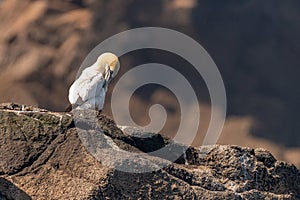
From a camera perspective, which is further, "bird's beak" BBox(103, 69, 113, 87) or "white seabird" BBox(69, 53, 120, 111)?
"bird's beak" BBox(103, 69, 113, 87)

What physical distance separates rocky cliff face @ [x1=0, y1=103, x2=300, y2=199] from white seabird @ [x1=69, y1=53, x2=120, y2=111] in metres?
1.50

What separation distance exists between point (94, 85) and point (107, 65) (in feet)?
3.42

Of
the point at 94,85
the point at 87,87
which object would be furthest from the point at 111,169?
the point at 94,85

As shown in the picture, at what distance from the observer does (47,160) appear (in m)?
7.05

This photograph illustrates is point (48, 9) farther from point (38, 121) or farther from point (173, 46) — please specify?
point (38, 121)

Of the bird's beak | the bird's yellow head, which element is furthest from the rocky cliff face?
the bird's yellow head

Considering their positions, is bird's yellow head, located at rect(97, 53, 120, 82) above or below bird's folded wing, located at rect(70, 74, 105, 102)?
above

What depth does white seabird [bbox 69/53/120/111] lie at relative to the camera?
9.34m

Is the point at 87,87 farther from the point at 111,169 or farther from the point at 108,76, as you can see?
the point at 111,169

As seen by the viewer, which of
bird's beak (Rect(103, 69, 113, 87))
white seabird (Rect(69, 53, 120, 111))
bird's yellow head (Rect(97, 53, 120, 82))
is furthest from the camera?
bird's yellow head (Rect(97, 53, 120, 82))

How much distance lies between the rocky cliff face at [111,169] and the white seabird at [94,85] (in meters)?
1.50

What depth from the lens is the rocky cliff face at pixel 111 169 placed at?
683cm

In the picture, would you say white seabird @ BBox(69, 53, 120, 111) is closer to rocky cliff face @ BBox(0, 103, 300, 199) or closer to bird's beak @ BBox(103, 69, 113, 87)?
bird's beak @ BBox(103, 69, 113, 87)

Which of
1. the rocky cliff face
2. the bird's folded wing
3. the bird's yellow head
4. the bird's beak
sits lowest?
the rocky cliff face
